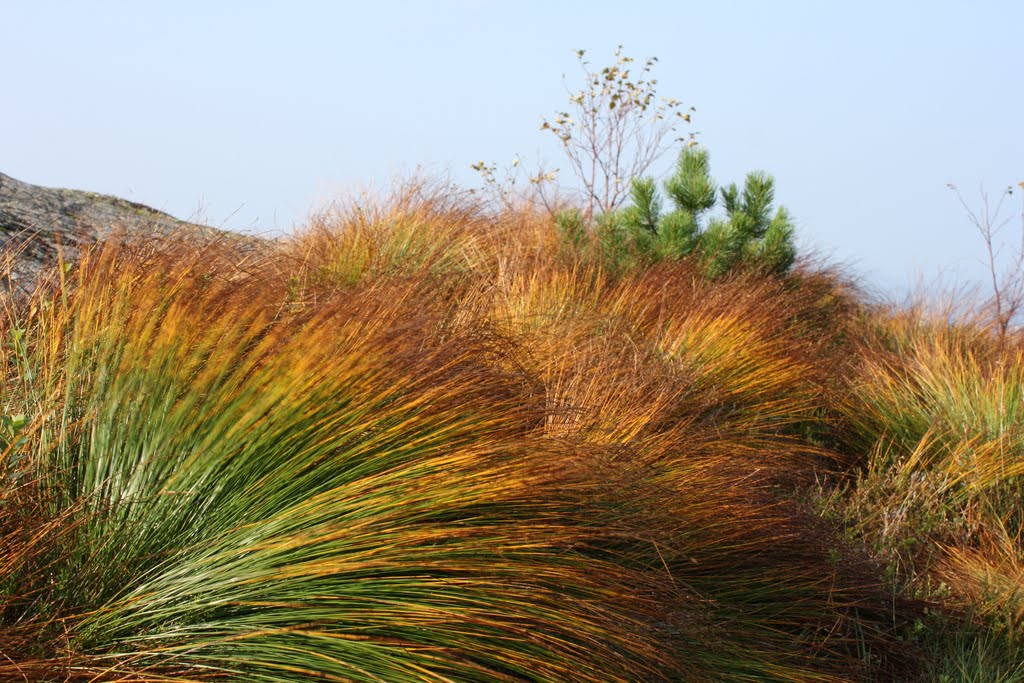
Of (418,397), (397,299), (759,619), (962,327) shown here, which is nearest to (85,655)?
(418,397)

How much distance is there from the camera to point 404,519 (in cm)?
234

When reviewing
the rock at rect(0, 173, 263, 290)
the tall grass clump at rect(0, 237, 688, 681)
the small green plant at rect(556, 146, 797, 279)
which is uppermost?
the small green plant at rect(556, 146, 797, 279)

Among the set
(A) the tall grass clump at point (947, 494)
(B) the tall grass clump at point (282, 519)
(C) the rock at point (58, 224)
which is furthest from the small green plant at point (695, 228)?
(B) the tall grass clump at point (282, 519)

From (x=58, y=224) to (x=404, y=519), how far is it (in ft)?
13.4

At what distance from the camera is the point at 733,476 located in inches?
137

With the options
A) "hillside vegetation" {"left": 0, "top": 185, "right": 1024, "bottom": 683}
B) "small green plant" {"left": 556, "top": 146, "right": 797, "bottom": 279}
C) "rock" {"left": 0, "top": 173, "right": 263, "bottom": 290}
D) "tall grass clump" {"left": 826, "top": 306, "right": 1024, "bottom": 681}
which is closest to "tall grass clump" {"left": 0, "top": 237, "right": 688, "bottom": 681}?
"hillside vegetation" {"left": 0, "top": 185, "right": 1024, "bottom": 683}

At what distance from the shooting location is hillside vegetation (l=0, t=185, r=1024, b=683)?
217 cm

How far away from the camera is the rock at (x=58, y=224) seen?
454 centimetres

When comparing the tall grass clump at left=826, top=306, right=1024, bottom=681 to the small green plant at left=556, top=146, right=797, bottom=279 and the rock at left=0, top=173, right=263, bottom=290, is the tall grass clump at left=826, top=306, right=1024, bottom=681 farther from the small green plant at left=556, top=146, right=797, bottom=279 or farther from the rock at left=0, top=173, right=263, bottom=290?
the rock at left=0, top=173, right=263, bottom=290

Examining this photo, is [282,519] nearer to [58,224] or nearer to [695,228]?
[58,224]

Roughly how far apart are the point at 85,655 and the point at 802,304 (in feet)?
21.1

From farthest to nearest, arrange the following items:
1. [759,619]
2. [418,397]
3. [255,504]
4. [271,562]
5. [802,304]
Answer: [802,304] → [759,619] → [418,397] → [255,504] → [271,562]

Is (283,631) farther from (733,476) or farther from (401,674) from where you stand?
(733,476)

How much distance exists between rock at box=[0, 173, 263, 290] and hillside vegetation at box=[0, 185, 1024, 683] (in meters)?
0.69
